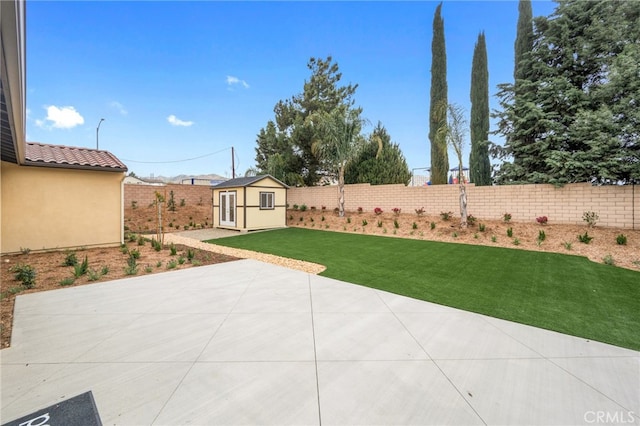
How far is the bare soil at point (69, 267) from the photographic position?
408cm

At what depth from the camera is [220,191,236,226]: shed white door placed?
13477mm

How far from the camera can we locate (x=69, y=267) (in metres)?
6.00

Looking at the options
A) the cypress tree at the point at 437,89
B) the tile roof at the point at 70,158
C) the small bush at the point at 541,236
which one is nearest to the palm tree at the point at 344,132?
the cypress tree at the point at 437,89

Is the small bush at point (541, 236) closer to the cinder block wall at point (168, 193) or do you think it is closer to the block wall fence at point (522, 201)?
the block wall fence at point (522, 201)

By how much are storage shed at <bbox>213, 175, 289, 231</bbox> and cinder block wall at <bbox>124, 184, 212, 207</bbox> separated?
3.53 meters

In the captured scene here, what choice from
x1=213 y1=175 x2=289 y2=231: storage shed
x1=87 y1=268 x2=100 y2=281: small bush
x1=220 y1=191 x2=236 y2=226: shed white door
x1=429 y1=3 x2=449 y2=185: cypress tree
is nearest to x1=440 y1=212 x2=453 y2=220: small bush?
x1=429 y1=3 x2=449 y2=185: cypress tree

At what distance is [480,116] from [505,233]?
7.55 meters

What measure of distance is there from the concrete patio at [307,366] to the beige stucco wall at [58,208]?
17.2 feet

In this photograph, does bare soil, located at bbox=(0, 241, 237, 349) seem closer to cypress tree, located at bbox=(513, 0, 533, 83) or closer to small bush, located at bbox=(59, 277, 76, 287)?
small bush, located at bbox=(59, 277, 76, 287)

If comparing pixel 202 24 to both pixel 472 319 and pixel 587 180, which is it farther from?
pixel 587 180

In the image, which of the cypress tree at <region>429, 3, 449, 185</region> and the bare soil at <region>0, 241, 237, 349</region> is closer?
the bare soil at <region>0, 241, 237, 349</region>

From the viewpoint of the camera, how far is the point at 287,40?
1291cm

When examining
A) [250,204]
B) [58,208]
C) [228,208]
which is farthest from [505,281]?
[228,208]

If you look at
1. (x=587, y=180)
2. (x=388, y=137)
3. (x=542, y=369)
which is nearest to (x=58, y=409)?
(x=542, y=369)
